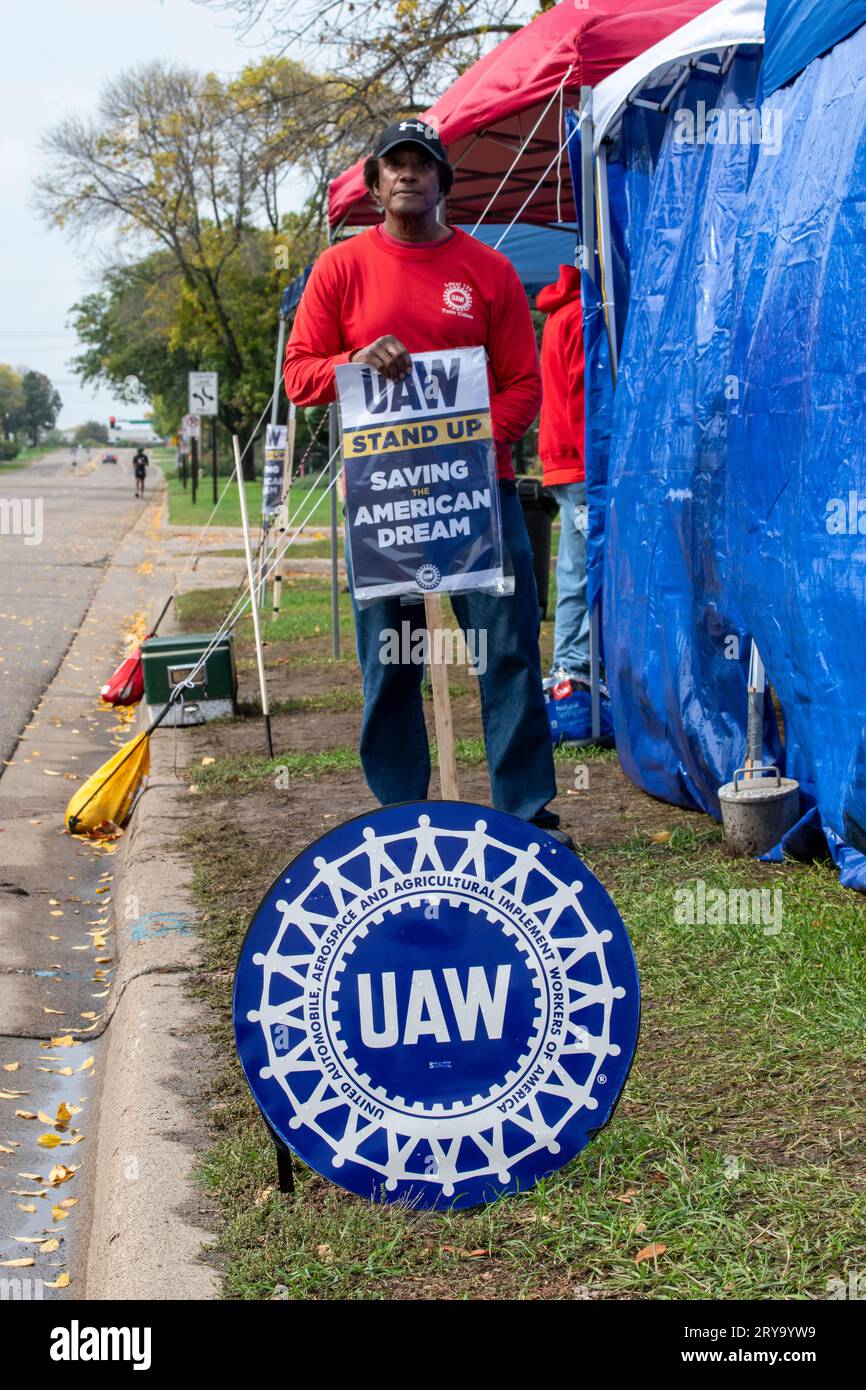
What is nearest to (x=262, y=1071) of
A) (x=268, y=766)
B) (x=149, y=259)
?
(x=268, y=766)

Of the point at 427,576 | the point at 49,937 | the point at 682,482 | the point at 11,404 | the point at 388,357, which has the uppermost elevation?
the point at 11,404

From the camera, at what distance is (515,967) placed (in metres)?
2.98

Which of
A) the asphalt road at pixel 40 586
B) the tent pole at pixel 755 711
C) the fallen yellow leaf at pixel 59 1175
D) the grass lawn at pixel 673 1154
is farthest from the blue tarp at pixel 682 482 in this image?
the asphalt road at pixel 40 586

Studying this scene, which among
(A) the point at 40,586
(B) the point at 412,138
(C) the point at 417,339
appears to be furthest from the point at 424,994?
(A) the point at 40,586

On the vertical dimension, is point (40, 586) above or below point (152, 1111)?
above

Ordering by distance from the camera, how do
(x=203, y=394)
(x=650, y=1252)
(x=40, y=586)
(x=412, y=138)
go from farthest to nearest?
(x=203, y=394), (x=40, y=586), (x=412, y=138), (x=650, y=1252)

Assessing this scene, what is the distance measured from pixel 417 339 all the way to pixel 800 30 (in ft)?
5.38

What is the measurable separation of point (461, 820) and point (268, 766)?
4.70 m

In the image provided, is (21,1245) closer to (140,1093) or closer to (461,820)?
(140,1093)

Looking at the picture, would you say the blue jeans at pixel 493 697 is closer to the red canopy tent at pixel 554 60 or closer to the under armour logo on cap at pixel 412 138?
the under armour logo on cap at pixel 412 138

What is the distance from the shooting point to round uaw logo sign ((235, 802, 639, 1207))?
295 cm

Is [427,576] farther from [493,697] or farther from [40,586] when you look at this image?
[40,586]

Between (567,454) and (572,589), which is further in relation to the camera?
(572,589)

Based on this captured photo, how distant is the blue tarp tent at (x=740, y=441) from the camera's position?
4652 millimetres
